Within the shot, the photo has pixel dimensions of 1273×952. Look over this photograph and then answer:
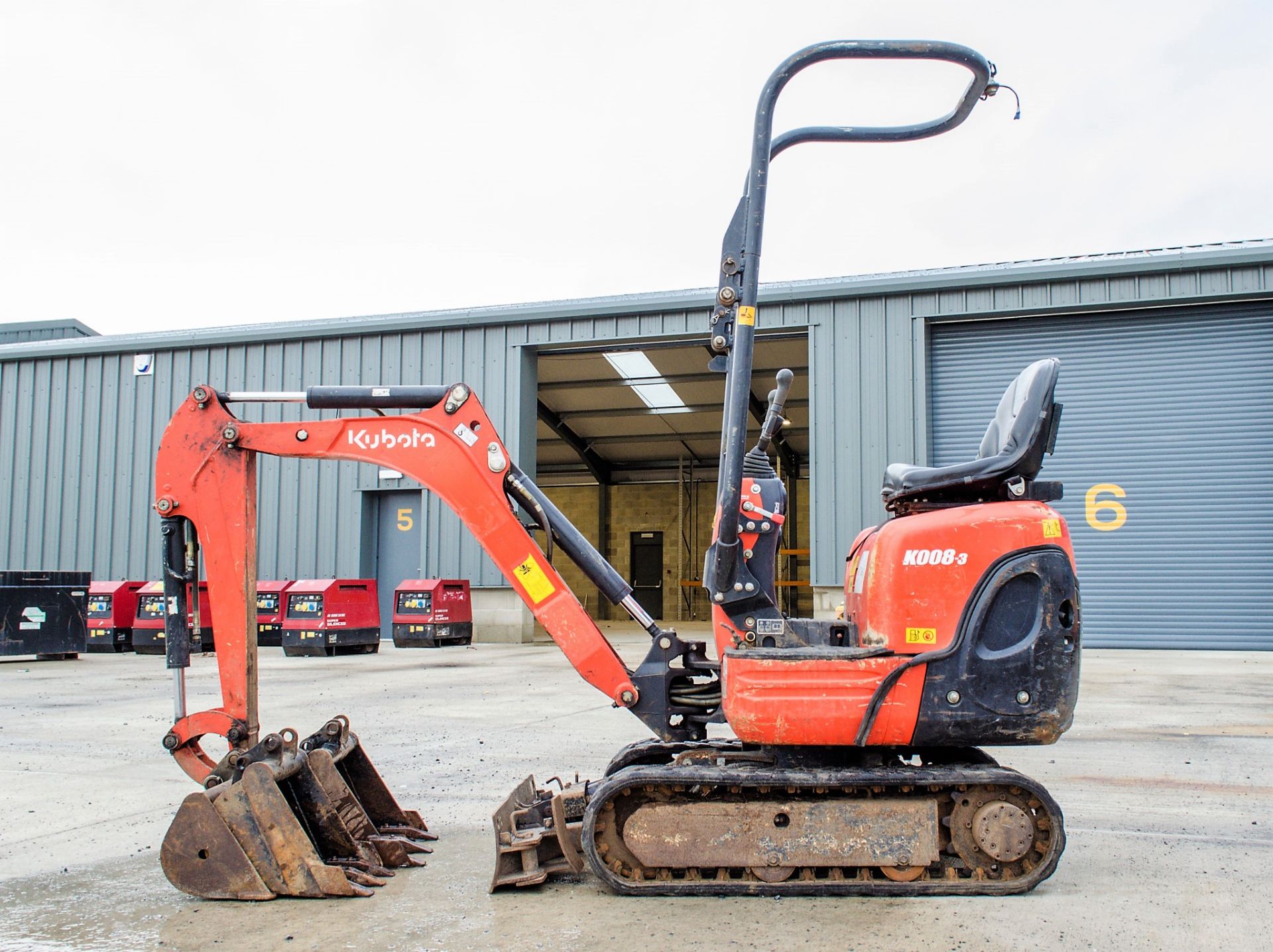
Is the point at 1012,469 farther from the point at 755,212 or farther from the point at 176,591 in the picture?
the point at 176,591

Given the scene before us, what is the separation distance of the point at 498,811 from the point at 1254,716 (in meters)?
7.34

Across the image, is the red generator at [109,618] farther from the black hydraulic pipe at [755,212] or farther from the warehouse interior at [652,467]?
the black hydraulic pipe at [755,212]

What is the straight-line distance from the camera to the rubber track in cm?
392

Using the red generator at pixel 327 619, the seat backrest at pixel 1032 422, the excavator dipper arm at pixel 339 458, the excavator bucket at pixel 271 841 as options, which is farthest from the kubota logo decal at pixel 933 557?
the red generator at pixel 327 619

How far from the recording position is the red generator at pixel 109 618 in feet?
57.0

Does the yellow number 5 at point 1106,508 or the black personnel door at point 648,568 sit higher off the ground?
the yellow number 5 at point 1106,508

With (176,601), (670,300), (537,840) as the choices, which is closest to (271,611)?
(670,300)

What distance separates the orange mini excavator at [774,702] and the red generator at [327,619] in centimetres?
1209

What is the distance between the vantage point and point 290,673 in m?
13.0

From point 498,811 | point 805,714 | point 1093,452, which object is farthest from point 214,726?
point 1093,452

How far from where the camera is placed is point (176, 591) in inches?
183

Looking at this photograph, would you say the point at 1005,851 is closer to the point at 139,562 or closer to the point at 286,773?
the point at 286,773

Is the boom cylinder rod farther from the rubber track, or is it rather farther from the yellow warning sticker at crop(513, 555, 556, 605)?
the rubber track

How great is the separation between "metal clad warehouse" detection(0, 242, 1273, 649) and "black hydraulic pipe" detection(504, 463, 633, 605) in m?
11.7
